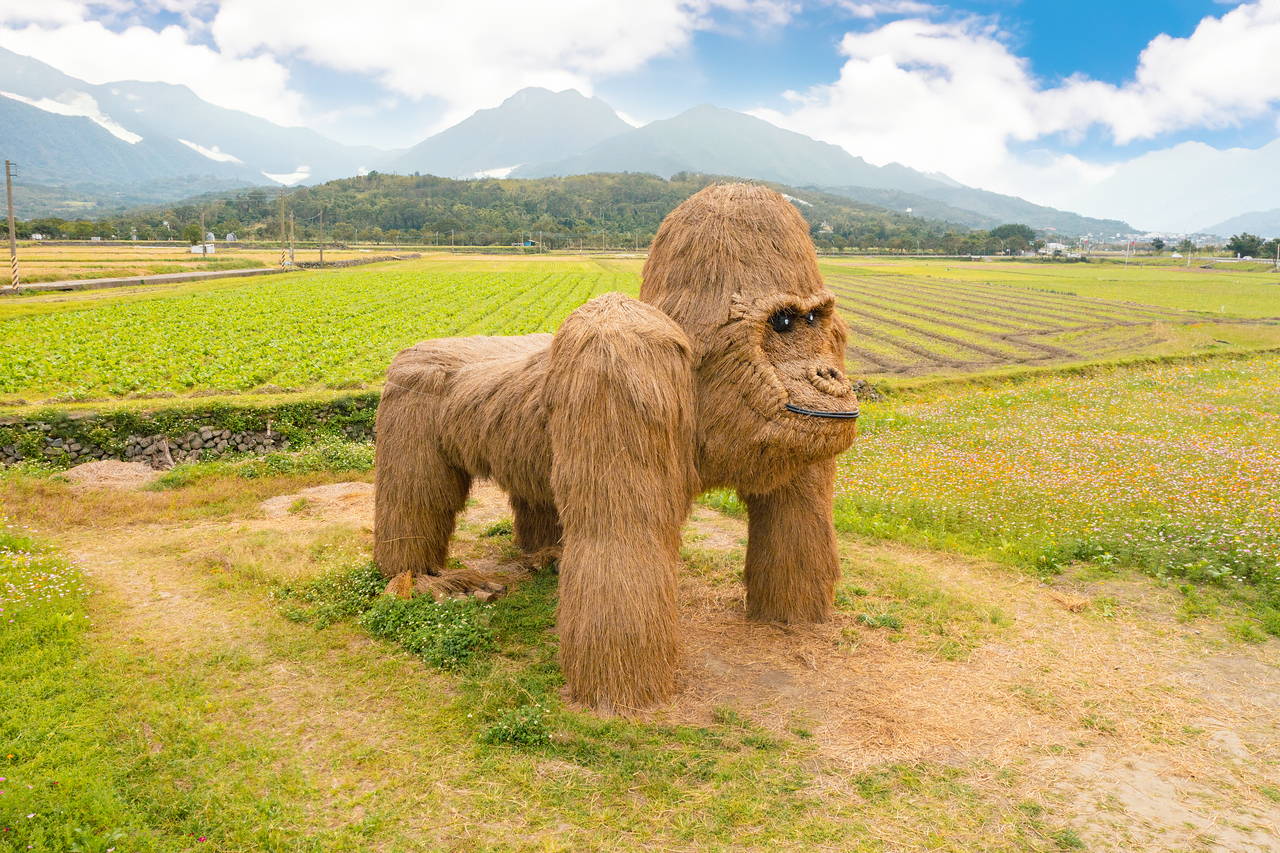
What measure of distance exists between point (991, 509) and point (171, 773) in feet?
28.3

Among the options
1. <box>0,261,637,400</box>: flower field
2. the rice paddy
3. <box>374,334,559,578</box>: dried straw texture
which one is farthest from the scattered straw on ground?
the rice paddy

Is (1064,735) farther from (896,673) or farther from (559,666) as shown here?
(559,666)

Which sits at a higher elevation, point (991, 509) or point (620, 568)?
point (620, 568)

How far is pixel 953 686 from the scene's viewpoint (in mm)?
5359

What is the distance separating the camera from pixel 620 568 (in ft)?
15.1

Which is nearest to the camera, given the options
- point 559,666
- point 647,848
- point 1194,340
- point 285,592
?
point 647,848

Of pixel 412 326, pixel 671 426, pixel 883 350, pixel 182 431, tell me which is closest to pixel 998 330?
pixel 883 350

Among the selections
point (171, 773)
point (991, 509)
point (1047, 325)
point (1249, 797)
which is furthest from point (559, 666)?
point (1047, 325)

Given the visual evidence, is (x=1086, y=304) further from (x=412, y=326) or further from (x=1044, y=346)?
(x=412, y=326)

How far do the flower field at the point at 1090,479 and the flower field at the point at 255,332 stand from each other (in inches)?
448

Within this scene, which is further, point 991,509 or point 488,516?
point 488,516

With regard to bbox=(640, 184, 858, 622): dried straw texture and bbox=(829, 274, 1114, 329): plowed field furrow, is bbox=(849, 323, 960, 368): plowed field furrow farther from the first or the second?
bbox=(640, 184, 858, 622): dried straw texture

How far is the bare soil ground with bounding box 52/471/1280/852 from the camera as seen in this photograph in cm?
420

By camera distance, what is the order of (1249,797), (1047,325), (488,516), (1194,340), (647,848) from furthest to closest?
(1047,325), (1194,340), (488,516), (1249,797), (647,848)
